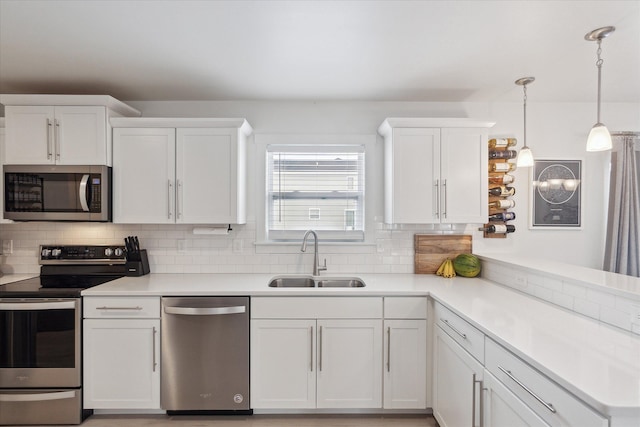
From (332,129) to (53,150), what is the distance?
2176 millimetres

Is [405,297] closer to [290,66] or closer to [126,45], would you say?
[290,66]

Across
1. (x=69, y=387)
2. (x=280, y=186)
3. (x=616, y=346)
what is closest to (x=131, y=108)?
(x=280, y=186)

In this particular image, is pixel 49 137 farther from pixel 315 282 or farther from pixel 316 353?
pixel 316 353

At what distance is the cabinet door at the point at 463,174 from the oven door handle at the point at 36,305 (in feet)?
9.10

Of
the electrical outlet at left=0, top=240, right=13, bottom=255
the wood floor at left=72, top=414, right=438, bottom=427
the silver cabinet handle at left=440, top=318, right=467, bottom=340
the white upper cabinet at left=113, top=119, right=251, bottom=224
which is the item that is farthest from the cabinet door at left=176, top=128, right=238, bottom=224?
the silver cabinet handle at left=440, top=318, right=467, bottom=340

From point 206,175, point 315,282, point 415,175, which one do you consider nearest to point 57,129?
point 206,175

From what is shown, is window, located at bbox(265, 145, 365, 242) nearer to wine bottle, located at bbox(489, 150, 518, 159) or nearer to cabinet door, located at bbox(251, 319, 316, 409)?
cabinet door, located at bbox(251, 319, 316, 409)

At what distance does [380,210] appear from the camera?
3.13 m

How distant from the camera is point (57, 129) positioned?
8.64 feet

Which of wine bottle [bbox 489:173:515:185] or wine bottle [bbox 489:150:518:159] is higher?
wine bottle [bbox 489:150:518:159]

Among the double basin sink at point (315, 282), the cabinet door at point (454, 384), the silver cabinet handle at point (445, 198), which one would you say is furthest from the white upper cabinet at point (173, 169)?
the cabinet door at point (454, 384)

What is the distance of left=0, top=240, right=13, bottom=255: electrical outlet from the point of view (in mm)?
3018

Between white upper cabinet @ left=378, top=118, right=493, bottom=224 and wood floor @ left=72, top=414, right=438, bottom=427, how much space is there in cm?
143

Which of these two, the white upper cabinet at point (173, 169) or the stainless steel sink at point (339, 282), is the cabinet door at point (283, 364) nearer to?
the stainless steel sink at point (339, 282)
